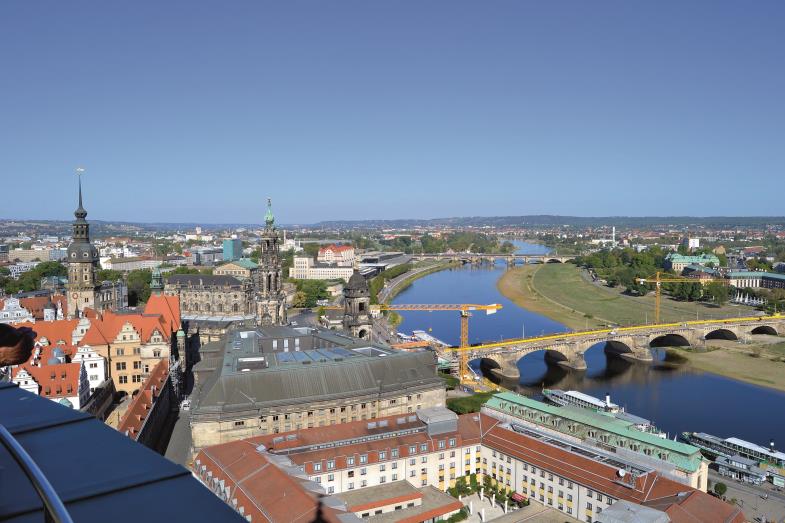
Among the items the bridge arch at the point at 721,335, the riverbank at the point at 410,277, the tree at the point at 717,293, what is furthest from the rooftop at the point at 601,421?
the tree at the point at 717,293

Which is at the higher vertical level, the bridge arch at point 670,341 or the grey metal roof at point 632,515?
the grey metal roof at point 632,515

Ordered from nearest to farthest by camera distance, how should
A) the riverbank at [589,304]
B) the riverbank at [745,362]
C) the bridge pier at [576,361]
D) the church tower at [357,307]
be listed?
1. the church tower at [357,307]
2. the riverbank at [745,362]
3. the bridge pier at [576,361]
4. the riverbank at [589,304]

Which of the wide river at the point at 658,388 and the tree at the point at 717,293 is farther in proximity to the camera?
the tree at the point at 717,293

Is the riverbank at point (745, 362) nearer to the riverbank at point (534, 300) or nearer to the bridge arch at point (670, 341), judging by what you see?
the bridge arch at point (670, 341)

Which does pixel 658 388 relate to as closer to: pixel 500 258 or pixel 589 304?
pixel 589 304

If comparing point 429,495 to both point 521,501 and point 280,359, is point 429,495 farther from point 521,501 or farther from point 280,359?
point 280,359

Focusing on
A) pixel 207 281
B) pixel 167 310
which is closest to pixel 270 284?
pixel 167 310

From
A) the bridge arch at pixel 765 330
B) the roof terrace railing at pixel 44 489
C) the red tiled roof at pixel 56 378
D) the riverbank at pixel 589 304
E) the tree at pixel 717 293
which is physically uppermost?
the roof terrace railing at pixel 44 489

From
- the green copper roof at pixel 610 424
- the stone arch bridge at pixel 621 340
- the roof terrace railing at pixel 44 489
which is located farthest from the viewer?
the stone arch bridge at pixel 621 340
